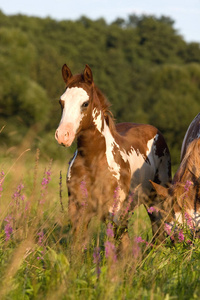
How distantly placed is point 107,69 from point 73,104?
4881 cm

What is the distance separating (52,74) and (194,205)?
3975 centimetres

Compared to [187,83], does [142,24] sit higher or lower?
higher

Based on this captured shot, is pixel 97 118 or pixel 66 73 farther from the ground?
pixel 66 73

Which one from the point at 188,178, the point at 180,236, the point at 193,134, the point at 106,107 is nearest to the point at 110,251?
the point at 180,236

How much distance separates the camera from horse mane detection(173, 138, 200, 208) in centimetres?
475

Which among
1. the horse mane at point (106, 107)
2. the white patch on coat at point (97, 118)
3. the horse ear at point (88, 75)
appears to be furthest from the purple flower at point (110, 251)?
the horse mane at point (106, 107)

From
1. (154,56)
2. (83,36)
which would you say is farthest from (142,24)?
(83,36)

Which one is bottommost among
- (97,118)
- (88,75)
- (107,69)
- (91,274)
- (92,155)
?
(91,274)

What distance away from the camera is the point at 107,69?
5312 centimetres

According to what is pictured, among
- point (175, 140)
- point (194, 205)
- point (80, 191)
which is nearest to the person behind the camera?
point (194, 205)

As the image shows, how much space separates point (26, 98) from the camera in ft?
118

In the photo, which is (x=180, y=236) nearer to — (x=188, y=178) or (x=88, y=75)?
(x=188, y=178)

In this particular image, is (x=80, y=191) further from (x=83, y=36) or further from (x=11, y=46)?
(x=83, y=36)

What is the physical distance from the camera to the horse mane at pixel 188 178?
4754 mm
